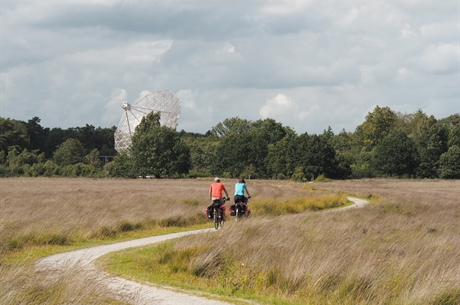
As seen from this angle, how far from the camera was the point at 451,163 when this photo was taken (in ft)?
349

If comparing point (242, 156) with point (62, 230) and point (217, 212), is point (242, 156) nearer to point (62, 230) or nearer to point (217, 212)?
point (217, 212)

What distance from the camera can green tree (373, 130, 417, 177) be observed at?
10919 centimetres

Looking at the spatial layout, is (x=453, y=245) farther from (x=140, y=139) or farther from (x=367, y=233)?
(x=140, y=139)

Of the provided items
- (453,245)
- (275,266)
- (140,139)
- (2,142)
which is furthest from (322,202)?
(2,142)

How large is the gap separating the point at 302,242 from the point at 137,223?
27.5 feet

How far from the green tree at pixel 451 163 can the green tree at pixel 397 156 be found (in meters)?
5.86

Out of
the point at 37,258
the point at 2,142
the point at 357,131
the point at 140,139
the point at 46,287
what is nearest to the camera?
the point at 46,287

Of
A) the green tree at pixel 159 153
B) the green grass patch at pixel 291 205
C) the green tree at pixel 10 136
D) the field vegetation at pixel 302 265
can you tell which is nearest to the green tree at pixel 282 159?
the green tree at pixel 159 153

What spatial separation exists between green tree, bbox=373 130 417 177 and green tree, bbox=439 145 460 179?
19.2 ft

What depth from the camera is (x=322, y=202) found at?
123 ft

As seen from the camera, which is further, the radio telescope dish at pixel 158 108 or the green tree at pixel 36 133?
the green tree at pixel 36 133

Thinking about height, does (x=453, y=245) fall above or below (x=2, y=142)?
below

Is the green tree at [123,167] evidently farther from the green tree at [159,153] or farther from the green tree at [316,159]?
the green tree at [316,159]

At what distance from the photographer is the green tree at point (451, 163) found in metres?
106
